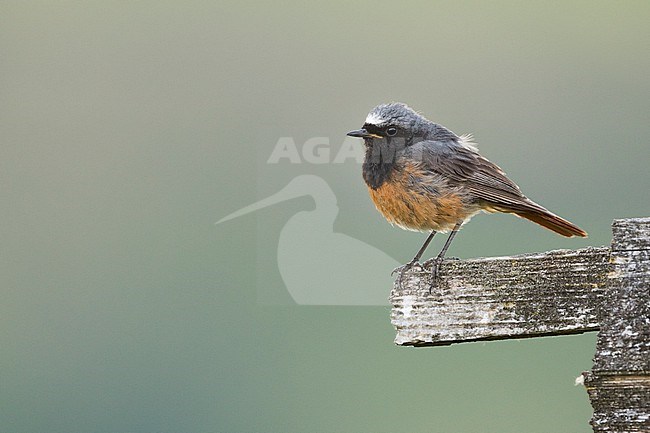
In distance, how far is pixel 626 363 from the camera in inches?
101

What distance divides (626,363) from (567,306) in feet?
1.15

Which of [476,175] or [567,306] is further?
[476,175]

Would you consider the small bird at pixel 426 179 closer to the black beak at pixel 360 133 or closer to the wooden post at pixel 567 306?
the black beak at pixel 360 133

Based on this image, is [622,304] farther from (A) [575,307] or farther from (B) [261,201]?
(B) [261,201]

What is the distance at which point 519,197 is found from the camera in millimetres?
6664

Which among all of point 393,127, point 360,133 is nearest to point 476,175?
point 393,127

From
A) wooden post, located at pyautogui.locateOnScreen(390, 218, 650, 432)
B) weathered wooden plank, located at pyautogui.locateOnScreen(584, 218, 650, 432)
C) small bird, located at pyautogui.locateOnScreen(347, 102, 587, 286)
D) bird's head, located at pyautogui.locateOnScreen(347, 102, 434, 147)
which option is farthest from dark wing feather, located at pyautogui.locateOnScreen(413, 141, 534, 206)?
weathered wooden plank, located at pyautogui.locateOnScreen(584, 218, 650, 432)

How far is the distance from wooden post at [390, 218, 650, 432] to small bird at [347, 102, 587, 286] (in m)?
2.99

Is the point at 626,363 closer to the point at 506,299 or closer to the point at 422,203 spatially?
the point at 506,299

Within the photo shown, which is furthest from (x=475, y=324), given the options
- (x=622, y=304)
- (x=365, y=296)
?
(x=365, y=296)

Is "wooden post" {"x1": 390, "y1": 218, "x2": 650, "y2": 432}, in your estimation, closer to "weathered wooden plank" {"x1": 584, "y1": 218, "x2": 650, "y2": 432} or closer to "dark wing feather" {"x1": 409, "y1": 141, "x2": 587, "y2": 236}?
"weathered wooden plank" {"x1": 584, "y1": 218, "x2": 650, "y2": 432}

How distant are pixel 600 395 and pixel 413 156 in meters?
4.50

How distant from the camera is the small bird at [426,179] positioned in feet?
21.8

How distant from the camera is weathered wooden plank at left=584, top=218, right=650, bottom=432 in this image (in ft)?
8.41
